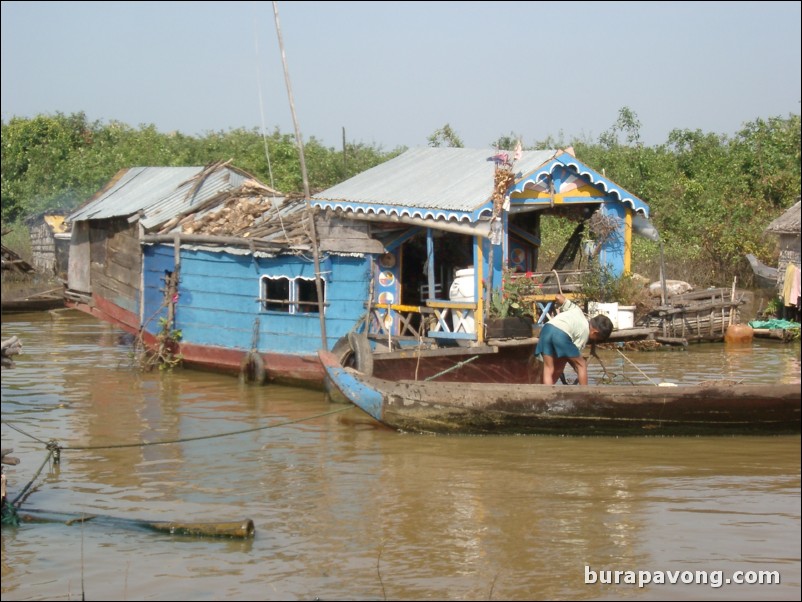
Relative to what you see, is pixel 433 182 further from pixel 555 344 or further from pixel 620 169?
pixel 620 169

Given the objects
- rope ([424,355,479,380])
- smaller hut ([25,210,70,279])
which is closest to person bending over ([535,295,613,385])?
rope ([424,355,479,380])

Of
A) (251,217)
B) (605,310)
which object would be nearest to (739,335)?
(605,310)

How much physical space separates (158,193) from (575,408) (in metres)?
9.50

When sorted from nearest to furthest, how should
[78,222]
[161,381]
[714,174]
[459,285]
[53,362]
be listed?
[459,285] < [161,381] < [53,362] < [78,222] < [714,174]

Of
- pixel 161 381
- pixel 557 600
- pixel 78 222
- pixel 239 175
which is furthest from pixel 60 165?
pixel 557 600

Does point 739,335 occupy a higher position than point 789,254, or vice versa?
point 789,254

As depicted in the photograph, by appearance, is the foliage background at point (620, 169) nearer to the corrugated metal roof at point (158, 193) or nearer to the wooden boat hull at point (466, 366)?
the corrugated metal roof at point (158, 193)

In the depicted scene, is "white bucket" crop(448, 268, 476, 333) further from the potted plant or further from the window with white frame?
the window with white frame

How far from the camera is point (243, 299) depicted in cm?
1456

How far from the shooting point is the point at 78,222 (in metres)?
18.4

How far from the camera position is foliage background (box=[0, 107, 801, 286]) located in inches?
810

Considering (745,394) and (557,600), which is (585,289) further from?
(557,600)

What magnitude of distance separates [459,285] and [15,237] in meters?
Result: 18.3

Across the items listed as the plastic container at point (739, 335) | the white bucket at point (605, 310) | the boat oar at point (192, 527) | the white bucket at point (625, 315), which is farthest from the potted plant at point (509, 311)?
the plastic container at point (739, 335)
